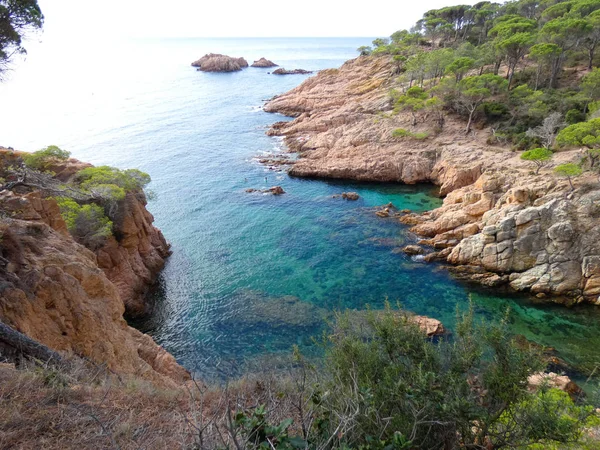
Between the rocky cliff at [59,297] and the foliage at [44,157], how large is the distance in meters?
6.95

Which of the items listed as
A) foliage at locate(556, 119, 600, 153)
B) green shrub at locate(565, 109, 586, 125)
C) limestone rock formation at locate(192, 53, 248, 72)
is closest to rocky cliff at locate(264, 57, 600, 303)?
foliage at locate(556, 119, 600, 153)

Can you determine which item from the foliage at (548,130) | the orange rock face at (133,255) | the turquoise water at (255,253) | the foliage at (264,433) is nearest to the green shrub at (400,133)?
the turquoise water at (255,253)

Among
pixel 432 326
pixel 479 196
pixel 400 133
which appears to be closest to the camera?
pixel 432 326

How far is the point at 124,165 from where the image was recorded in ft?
149

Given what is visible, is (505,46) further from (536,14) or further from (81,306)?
(81,306)

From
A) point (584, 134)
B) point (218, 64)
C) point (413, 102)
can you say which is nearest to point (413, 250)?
point (584, 134)

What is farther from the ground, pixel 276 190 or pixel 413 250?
pixel 276 190

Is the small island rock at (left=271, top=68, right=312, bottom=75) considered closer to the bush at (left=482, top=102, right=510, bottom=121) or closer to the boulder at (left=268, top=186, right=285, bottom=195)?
the bush at (left=482, top=102, right=510, bottom=121)

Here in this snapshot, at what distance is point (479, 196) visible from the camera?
2873 centimetres

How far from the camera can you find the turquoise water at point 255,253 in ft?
66.1

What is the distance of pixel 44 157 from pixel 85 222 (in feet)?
23.6

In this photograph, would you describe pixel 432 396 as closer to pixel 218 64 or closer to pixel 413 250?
pixel 413 250

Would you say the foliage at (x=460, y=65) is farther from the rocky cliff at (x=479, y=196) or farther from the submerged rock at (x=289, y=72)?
the submerged rock at (x=289, y=72)

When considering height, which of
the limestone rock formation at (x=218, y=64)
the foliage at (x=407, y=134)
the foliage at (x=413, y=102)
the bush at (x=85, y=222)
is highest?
the limestone rock formation at (x=218, y=64)
